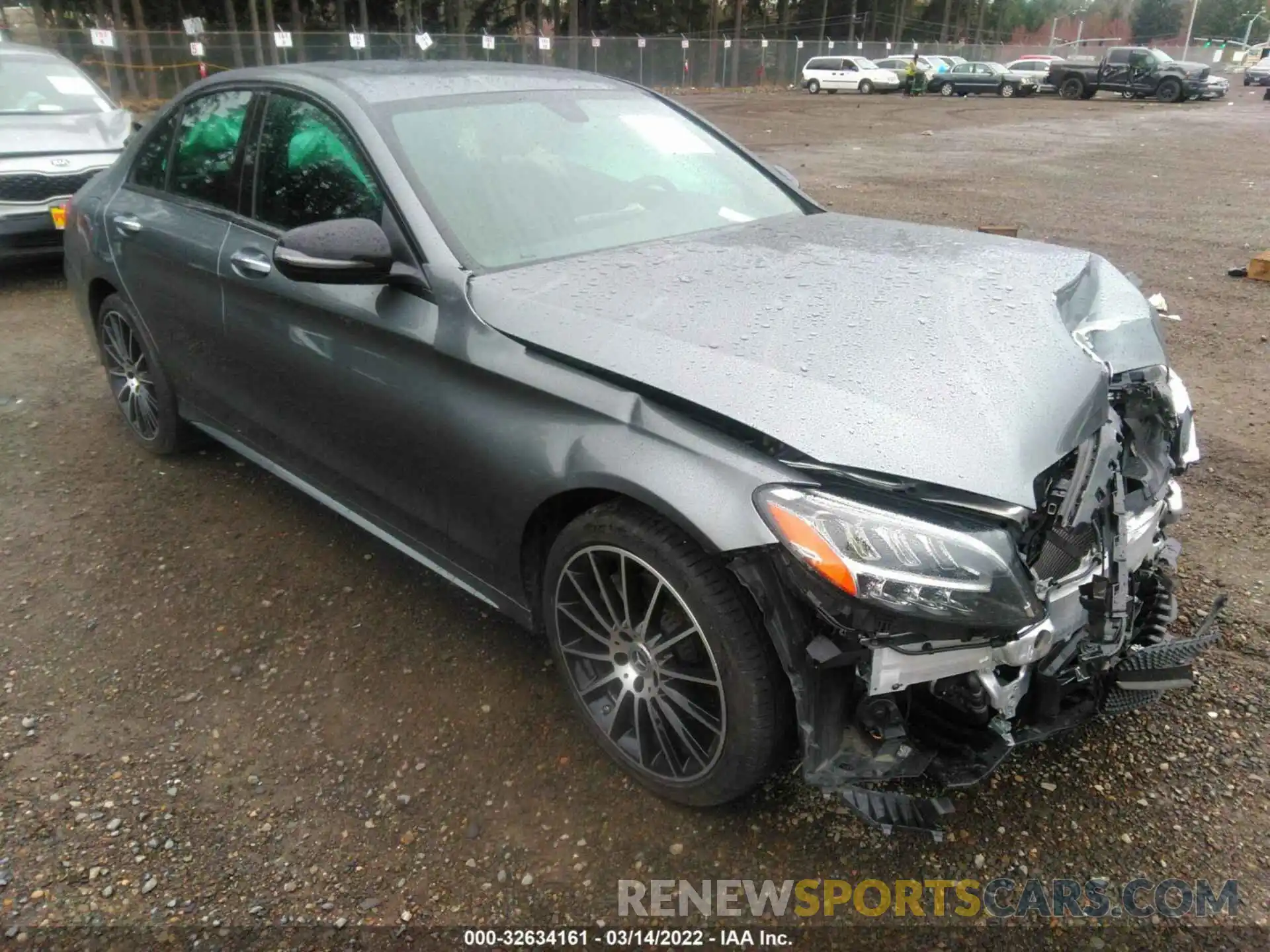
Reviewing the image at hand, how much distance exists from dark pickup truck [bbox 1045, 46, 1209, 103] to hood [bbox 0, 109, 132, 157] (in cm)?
3133

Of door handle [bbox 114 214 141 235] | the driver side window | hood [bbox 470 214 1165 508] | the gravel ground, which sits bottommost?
the gravel ground

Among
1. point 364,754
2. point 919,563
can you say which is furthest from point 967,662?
point 364,754

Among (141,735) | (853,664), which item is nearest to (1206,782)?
(853,664)

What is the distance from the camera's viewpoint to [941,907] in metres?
2.07

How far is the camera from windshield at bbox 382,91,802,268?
8.93 feet

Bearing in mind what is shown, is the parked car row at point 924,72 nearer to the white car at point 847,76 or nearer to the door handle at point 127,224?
the white car at point 847,76

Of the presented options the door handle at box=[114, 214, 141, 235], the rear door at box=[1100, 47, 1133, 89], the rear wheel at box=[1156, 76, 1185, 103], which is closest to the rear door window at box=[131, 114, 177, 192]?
the door handle at box=[114, 214, 141, 235]

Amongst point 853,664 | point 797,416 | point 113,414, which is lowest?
point 113,414

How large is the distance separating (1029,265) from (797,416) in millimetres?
1302

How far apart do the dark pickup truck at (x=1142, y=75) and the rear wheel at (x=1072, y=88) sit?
0.36ft

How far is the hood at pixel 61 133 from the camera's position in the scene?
697 cm

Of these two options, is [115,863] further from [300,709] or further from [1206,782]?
[1206,782]

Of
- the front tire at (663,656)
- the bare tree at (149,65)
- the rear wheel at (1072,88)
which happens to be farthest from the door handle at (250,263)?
the rear wheel at (1072,88)

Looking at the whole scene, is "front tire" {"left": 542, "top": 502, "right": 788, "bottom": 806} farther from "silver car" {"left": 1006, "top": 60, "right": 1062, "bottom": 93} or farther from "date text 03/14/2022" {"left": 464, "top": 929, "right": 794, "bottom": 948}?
"silver car" {"left": 1006, "top": 60, "right": 1062, "bottom": 93}
